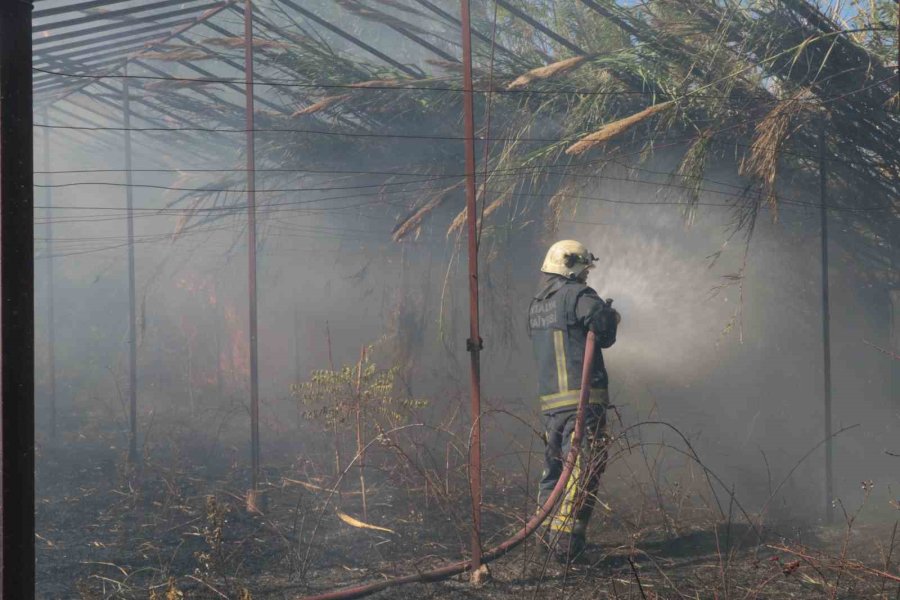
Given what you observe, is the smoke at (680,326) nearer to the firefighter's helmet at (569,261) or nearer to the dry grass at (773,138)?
the dry grass at (773,138)

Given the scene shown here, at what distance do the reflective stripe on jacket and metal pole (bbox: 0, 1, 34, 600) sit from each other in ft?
11.4

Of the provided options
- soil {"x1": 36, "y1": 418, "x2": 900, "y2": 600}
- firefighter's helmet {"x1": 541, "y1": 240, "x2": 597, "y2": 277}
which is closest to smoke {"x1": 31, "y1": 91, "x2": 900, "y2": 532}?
soil {"x1": 36, "y1": 418, "x2": 900, "y2": 600}

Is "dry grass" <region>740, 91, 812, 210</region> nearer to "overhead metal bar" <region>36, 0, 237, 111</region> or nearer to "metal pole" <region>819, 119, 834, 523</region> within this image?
"metal pole" <region>819, 119, 834, 523</region>

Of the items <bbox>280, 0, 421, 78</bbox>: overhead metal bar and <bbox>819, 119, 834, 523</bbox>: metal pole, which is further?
<bbox>280, 0, 421, 78</bbox>: overhead metal bar

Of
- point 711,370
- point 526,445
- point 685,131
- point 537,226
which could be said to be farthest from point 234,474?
point 685,131

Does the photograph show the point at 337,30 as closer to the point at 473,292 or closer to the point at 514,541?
the point at 473,292

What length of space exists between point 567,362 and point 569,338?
0.17 meters

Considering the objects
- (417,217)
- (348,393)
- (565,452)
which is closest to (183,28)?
(417,217)

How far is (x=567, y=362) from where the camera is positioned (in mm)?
5824

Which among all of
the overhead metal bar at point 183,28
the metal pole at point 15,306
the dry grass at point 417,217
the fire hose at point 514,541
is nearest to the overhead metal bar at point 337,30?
the overhead metal bar at point 183,28

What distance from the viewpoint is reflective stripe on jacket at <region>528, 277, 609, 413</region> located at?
18.8ft

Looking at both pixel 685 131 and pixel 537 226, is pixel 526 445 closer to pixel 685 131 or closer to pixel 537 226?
pixel 537 226

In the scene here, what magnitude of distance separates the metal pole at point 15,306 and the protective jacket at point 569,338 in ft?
11.4

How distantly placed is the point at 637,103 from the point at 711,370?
10.0 feet
